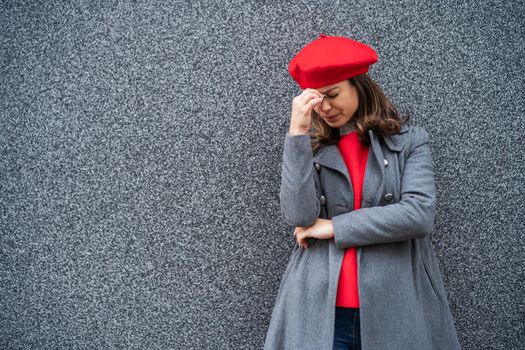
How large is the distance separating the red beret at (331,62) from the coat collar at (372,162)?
16 centimetres

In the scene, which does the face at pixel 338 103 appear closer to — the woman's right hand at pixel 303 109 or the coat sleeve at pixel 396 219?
the woman's right hand at pixel 303 109

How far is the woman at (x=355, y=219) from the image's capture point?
37.0 inches

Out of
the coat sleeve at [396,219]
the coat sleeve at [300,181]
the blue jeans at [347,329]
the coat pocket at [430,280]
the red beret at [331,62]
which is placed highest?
the red beret at [331,62]

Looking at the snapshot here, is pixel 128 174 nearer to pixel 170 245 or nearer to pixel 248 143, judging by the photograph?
pixel 170 245

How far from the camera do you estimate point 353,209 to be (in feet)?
3.30

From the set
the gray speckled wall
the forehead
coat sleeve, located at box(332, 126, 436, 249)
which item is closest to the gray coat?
coat sleeve, located at box(332, 126, 436, 249)

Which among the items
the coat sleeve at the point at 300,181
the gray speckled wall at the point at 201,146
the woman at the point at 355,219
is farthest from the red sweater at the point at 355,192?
the gray speckled wall at the point at 201,146

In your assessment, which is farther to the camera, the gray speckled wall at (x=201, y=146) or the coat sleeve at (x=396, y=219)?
the gray speckled wall at (x=201, y=146)

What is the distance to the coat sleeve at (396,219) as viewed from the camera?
3.04 ft

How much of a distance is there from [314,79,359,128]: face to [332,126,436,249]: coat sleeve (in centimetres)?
21

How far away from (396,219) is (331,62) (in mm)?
379

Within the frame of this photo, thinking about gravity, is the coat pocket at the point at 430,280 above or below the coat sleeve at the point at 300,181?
below

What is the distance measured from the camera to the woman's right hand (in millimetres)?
945

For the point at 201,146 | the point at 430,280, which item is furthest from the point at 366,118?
the point at 201,146
